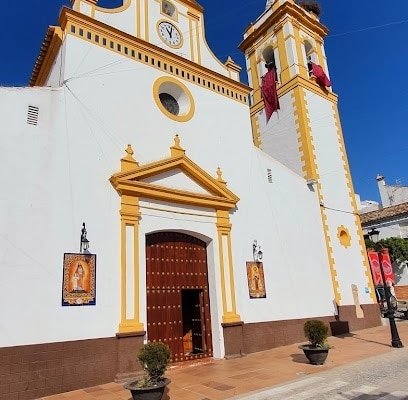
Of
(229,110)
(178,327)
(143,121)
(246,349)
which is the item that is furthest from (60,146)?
(246,349)

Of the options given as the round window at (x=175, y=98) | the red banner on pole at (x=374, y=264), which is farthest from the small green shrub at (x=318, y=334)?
the red banner on pole at (x=374, y=264)

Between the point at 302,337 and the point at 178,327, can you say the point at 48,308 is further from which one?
the point at 302,337

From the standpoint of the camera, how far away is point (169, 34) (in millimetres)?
11570

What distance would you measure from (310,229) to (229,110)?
15.9ft

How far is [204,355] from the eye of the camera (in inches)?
371

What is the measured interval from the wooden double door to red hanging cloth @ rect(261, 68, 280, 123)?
868cm

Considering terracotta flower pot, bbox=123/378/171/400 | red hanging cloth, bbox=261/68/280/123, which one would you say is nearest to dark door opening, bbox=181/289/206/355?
terracotta flower pot, bbox=123/378/171/400

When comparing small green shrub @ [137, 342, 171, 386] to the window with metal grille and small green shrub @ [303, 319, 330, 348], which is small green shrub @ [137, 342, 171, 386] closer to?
small green shrub @ [303, 319, 330, 348]

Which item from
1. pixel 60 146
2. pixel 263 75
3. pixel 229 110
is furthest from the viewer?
pixel 263 75

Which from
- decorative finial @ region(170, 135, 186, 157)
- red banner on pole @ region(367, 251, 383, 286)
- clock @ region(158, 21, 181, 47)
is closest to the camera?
decorative finial @ region(170, 135, 186, 157)

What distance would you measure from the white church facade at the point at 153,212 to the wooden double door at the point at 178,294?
36mm

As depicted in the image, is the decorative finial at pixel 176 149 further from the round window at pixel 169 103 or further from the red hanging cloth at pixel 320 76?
the red hanging cloth at pixel 320 76

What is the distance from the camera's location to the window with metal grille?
7887mm

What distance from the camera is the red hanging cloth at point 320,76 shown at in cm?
1633
